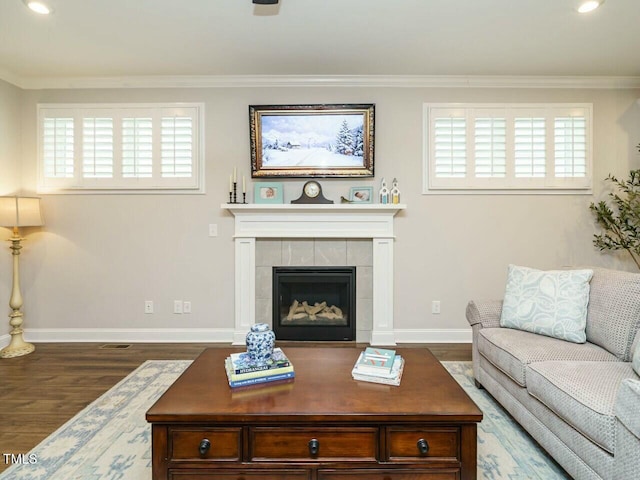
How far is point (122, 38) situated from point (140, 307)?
8.14ft

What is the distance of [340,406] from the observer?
1367mm

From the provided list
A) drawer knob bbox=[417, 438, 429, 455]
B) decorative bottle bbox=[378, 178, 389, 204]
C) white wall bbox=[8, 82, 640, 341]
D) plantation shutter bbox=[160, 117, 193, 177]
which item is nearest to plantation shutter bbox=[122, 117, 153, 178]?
plantation shutter bbox=[160, 117, 193, 177]

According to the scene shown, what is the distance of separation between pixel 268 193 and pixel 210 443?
2569 mm

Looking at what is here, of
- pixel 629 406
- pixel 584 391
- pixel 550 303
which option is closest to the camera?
pixel 629 406

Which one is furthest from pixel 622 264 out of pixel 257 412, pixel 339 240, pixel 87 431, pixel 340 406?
pixel 87 431

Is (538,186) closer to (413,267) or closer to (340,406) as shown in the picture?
(413,267)

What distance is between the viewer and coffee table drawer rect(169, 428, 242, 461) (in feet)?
4.35

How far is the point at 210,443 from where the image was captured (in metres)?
1.33

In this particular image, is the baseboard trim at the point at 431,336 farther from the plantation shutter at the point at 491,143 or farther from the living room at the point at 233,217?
the plantation shutter at the point at 491,143

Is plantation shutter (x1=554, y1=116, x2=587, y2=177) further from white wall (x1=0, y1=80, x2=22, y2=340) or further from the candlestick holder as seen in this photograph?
white wall (x1=0, y1=80, x2=22, y2=340)

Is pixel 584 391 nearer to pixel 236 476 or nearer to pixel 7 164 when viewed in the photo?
pixel 236 476

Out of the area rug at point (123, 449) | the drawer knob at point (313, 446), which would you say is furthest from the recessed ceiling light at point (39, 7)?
the drawer knob at point (313, 446)

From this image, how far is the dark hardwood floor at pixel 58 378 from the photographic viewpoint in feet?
6.63

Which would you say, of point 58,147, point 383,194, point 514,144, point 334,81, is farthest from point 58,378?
point 514,144
